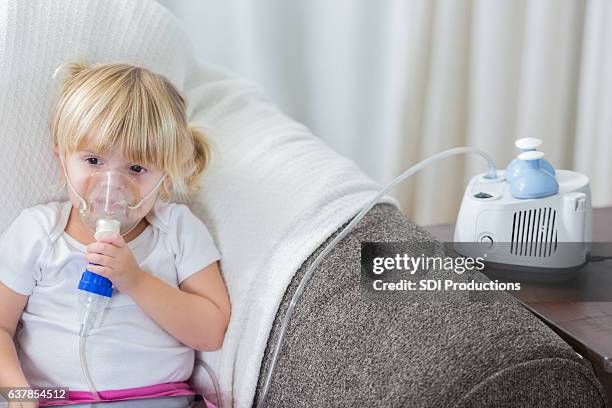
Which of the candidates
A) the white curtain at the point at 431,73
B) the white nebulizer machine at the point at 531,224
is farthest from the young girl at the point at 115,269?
the white curtain at the point at 431,73

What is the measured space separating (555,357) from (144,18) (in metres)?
0.81

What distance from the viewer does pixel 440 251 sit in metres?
1.06

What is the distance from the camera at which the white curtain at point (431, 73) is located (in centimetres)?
184

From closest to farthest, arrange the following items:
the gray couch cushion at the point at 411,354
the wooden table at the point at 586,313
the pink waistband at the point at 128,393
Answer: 1. the gray couch cushion at the point at 411,354
2. the wooden table at the point at 586,313
3. the pink waistband at the point at 128,393

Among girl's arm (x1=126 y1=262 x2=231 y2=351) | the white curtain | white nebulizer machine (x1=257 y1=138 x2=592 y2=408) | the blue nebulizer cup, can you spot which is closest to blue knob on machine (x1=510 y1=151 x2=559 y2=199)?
white nebulizer machine (x1=257 y1=138 x2=592 y2=408)

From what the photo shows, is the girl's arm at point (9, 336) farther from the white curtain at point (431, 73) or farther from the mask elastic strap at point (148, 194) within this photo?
the white curtain at point (431, 73)

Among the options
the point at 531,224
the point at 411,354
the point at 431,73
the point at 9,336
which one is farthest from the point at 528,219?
the point at 431,73

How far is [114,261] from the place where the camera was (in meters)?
1.00

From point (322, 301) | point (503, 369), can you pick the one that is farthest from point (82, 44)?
point (503, 369)

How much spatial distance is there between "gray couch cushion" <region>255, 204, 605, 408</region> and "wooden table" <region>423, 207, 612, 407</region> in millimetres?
94

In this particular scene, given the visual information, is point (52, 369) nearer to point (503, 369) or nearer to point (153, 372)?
point (153, 372)

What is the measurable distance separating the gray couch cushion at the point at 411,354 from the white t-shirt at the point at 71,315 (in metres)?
0.18

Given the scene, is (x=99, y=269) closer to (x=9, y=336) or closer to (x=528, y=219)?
(x=9, y=336)

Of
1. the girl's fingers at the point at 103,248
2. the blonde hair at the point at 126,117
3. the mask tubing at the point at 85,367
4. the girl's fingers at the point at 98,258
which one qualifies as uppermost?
the blonde hair at the point at 126,117
